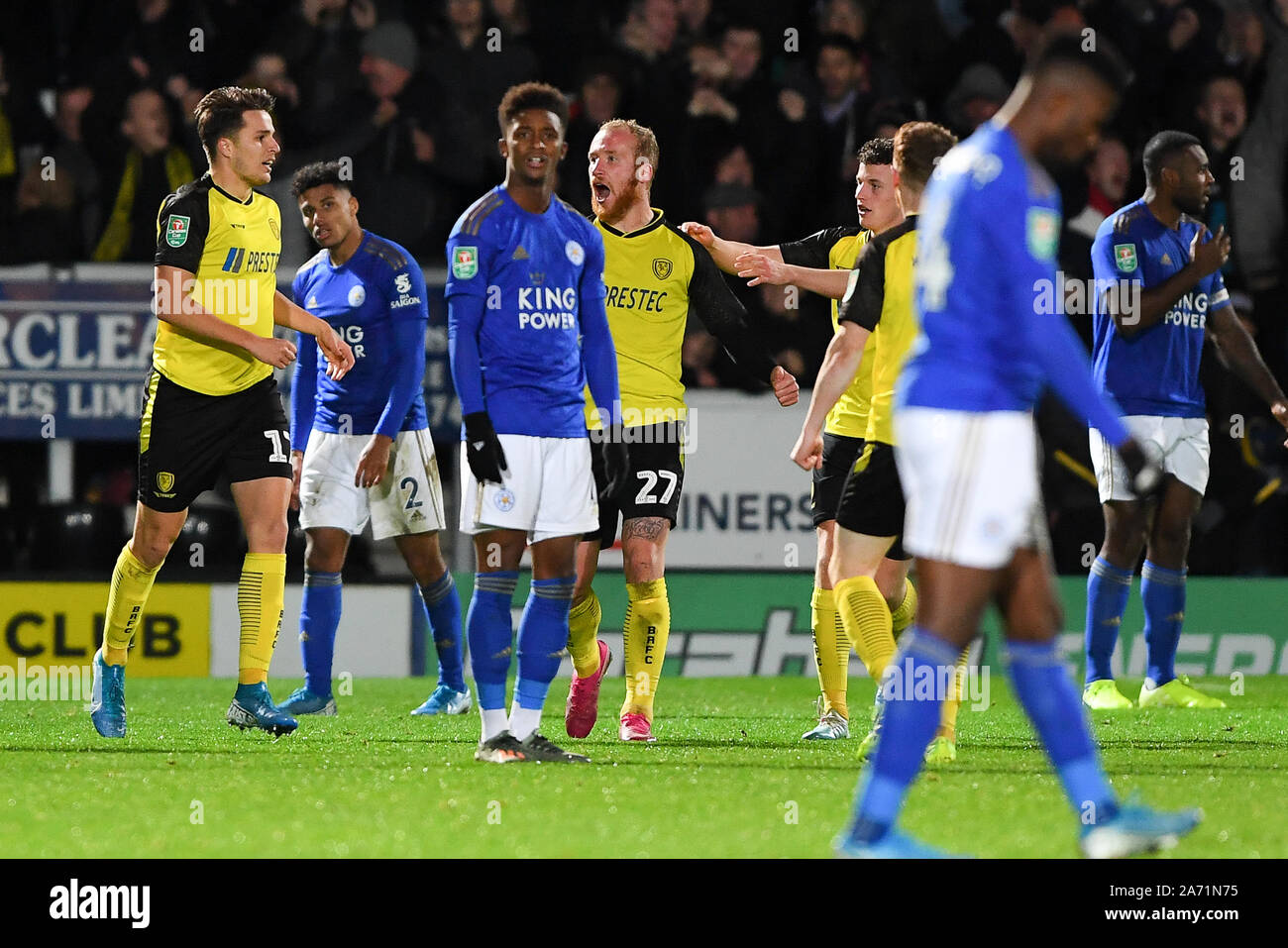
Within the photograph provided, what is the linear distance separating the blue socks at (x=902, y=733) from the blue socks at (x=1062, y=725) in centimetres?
19

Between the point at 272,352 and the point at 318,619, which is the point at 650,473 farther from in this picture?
the point at 318,619

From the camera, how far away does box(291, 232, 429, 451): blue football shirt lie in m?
8.13

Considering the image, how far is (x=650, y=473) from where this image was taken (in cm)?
683

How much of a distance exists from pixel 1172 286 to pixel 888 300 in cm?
254

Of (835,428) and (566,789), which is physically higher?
(835,428)

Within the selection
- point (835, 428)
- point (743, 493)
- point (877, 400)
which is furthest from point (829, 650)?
point (743, 493)

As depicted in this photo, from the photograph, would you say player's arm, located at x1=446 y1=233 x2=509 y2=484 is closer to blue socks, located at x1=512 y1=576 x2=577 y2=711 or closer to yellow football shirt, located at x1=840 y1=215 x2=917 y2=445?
blue socks, located at x1=512 y1=576 x2=577 y2=711

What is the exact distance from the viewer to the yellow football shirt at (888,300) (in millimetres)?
5867

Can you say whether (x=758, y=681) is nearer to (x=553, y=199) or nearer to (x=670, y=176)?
(x=670, y=176)

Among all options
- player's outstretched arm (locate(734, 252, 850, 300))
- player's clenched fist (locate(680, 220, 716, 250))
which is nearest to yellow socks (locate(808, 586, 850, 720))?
player's outstretched arm (locate(734, 252, 850, 300))

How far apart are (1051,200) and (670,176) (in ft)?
28.0

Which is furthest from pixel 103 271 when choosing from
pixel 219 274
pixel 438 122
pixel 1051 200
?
pixel 1051 200

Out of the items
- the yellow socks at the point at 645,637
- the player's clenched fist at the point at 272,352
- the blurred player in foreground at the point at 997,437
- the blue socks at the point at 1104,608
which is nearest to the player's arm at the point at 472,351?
the player's clenched fist at the point at 272,352

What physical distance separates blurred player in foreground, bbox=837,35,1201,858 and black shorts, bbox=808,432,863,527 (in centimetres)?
303
